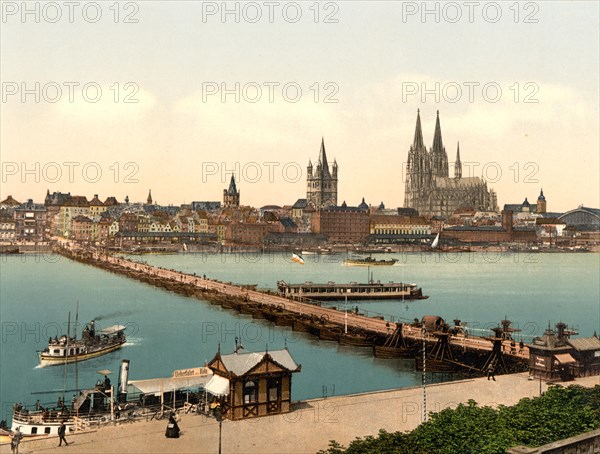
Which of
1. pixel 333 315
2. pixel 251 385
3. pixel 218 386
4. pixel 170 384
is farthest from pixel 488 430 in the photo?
pixel 333 315

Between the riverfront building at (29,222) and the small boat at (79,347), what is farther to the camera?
the riverfront building at (29,222)

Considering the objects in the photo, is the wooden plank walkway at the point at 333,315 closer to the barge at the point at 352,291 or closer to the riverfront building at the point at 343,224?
the barge at the point at 352,291

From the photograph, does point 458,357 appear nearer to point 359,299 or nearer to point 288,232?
point 359,299

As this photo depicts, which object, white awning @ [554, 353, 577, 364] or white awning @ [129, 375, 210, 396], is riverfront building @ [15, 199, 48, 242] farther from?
white awning @ [554, 353, 577, 364]

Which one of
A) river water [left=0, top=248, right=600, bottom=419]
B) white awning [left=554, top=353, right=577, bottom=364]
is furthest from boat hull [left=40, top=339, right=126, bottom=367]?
white awning [left=554, top=353, right=577, bottom=364]

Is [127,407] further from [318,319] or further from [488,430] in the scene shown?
[318,319]

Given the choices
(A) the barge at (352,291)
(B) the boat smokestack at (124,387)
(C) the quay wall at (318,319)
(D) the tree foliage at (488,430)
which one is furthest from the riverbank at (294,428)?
(A) the barge at (352,291)
